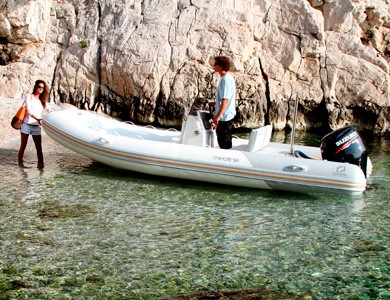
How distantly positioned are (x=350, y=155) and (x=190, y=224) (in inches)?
106

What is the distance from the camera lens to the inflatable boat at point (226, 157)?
23.4ft

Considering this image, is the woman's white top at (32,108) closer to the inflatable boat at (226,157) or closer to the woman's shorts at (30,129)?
the woman's shorts at (30,129)

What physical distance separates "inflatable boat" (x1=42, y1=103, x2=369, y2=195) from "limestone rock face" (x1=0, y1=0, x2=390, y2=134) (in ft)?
20.1

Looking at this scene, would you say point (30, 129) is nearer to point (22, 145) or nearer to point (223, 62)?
point (22, 145)

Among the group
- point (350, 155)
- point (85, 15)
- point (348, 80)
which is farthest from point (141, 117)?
point (350, 155)

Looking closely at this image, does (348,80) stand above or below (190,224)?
above

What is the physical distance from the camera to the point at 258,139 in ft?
26.4

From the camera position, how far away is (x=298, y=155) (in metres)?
7.96

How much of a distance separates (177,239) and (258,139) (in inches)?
119

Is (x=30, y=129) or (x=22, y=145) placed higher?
(x=30, y=129)

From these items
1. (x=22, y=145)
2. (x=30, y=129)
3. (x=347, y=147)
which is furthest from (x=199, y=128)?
(x=22, y=145)

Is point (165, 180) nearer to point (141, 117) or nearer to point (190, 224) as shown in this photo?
point (190, 224)

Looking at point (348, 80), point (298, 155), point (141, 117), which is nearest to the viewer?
point (298, 155)

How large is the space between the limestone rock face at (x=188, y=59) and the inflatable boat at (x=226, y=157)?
6.13 metres
